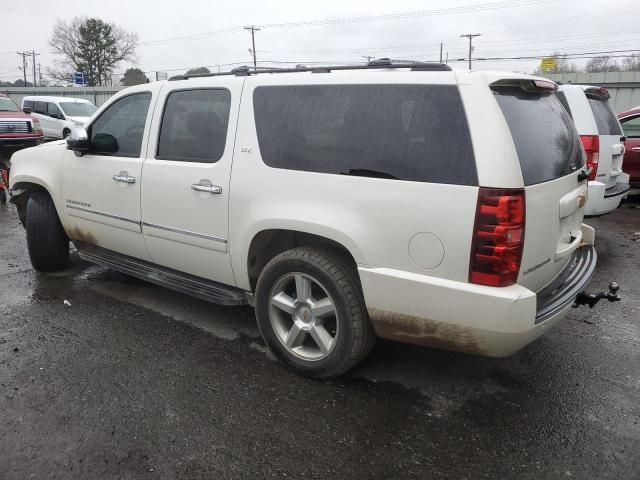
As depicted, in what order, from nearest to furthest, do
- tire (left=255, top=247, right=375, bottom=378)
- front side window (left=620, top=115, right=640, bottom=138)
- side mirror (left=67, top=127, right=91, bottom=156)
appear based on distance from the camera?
tire (left=255, top=247, right=375, bottom=378) → side mirror (left=67, top=127, right=91, bottom=156) → front side window (left=620, top=115, right=640, bottom=138)

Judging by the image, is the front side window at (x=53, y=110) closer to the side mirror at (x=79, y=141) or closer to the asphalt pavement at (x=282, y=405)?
the side mirror at (x=79, y=141)

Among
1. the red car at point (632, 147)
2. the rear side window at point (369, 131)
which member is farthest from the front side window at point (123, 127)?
the red car at point (632, 147)

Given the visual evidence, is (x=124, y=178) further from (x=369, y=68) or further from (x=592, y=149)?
(x=592, y=149)

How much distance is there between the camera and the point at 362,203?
9.00 ft

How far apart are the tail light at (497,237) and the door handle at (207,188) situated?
5.63ft

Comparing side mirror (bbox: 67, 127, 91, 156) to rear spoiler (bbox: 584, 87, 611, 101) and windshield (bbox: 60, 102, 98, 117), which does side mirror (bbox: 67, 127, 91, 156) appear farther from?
windshield (bbox: 60, 102, 98, 117)

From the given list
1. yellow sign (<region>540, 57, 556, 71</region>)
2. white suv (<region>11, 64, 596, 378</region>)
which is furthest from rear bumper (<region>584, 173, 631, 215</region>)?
yellow sign (<region>540, 57, 556, 71</region>)

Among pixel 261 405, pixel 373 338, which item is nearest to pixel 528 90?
pixel 373 338

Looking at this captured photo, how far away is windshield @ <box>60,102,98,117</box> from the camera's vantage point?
19.5 meters

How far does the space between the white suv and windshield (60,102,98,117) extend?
17805 mm

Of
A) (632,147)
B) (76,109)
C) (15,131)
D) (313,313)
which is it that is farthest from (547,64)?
(313,313)

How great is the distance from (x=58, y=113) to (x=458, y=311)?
20458 millimetres

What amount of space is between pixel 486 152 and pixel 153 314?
2.97 metres

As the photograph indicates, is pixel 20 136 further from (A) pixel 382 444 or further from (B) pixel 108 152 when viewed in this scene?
(A) pixel 382 444
